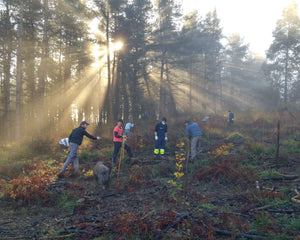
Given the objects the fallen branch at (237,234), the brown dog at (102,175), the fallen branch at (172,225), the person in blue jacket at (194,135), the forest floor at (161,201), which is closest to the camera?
the fallen branch at (237,234)

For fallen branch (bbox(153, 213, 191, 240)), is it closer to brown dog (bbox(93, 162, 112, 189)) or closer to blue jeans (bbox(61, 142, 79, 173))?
brown dog (bbox(93, 162, 112, 189))

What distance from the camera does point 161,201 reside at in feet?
19.0

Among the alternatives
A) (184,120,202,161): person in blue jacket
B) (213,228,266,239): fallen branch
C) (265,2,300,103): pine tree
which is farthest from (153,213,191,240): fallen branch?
(265,2,300,103): pine tree

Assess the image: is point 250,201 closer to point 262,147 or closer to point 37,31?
point 262,147

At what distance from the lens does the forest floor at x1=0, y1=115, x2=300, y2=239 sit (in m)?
4.10

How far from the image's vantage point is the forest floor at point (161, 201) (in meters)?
4.10

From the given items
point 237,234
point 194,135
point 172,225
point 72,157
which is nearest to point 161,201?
point 172,225

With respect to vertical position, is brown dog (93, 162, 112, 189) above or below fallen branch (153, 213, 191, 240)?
above

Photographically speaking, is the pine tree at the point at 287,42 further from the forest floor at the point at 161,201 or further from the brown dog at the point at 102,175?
the brown dog at the point at 102,175

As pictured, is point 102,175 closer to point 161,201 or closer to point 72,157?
point 72,157

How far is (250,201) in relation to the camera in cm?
537

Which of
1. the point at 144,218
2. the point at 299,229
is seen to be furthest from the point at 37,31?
the point at 299,229

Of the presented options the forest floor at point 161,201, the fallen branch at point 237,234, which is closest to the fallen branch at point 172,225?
the forest floor at point 161,201

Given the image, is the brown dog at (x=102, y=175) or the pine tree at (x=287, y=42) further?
the pine tree at (x=287, y=42)
